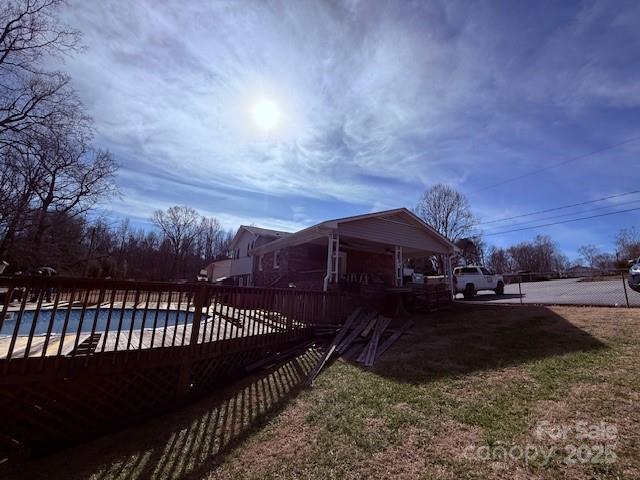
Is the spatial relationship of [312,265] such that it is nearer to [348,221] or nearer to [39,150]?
[348,221]

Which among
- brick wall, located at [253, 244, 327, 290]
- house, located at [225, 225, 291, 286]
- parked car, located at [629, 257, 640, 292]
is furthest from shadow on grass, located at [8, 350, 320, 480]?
house, located at [225, 225, 291, 286]

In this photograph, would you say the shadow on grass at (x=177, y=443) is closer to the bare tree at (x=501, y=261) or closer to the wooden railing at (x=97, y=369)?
the wooden railing at (x=97, y=369)

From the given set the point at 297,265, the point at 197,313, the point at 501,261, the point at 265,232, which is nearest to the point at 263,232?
the point at 265,232

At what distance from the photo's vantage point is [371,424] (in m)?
4.14

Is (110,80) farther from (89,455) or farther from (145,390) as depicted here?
(89,455)

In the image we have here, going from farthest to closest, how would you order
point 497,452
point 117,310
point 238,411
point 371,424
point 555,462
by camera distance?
point 117,310 → point 238,411 → point 371,424 → point 497,452 → point 555,462

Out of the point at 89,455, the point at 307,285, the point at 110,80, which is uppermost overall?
the point at 110,80

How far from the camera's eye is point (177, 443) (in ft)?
14.3

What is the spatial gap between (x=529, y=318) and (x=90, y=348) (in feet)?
37.8

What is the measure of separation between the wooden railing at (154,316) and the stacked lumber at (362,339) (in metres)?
0.84

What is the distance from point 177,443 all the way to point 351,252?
1513 cm

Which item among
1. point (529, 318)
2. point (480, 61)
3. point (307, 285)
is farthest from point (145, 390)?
point (480, 61)

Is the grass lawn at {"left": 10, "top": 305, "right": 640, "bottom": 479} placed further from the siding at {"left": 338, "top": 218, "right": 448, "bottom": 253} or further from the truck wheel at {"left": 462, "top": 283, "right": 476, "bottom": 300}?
the truck wheel at {"left": 462, "top": 283, "right": 476, "bottom": 300}

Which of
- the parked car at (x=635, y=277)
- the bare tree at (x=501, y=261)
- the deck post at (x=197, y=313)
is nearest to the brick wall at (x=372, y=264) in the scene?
the parked car at (x=635, y=277)
